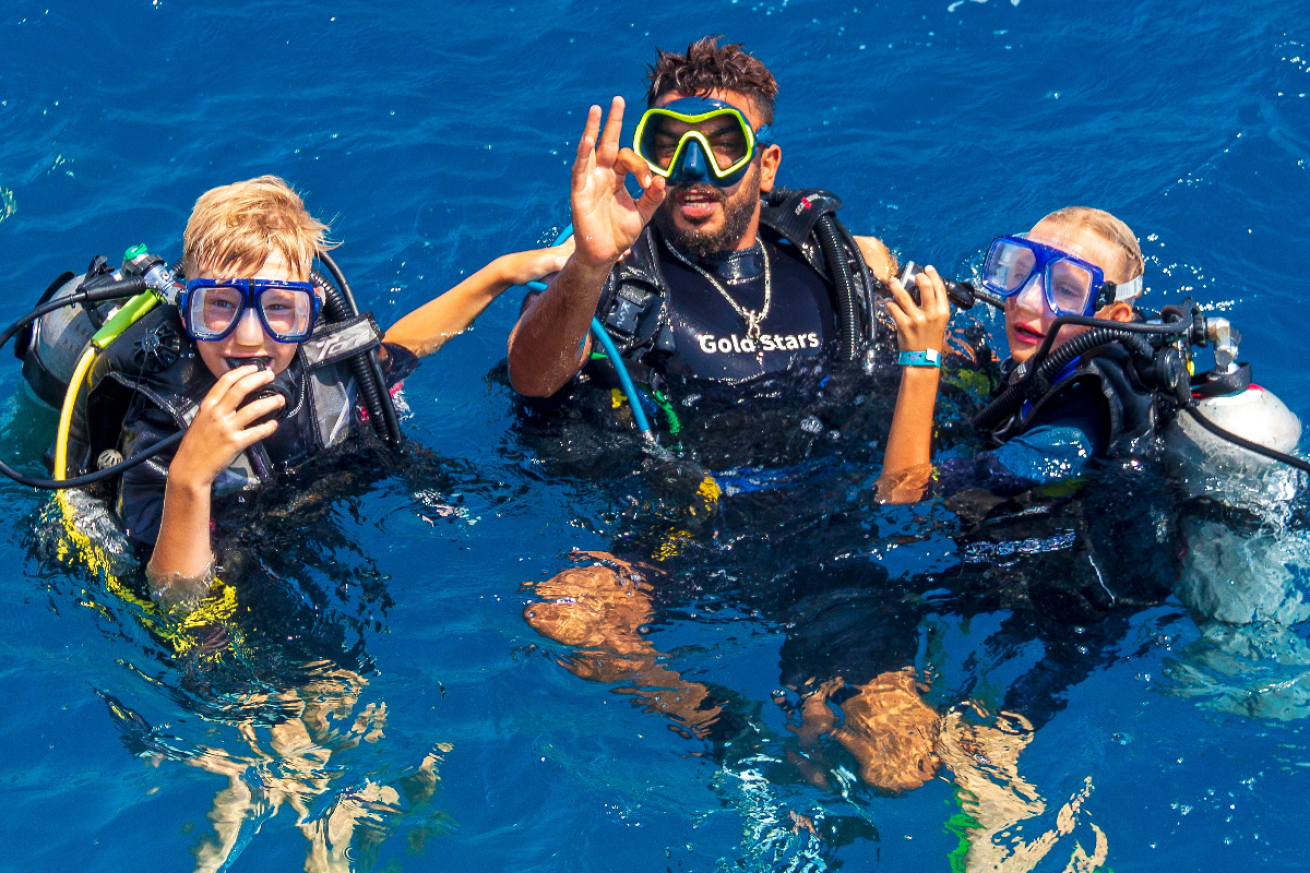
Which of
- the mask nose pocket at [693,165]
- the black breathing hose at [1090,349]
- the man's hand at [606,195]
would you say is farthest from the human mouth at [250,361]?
the black breathing hose at [1090,349]

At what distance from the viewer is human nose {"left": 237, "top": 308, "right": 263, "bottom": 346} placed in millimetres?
3625

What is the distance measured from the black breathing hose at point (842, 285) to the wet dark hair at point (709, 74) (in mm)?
552

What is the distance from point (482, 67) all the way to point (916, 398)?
467 cm

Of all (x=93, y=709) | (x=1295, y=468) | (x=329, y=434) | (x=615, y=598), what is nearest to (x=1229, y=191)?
(x=1295, y=468)

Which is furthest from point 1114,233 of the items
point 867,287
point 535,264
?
point 535,264

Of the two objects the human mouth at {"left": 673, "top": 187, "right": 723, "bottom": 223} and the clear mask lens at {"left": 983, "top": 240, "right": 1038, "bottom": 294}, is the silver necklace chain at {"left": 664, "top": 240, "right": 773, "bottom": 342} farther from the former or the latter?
the clear mask lens at {"left": 983, "top": 240, "right": 1038, "bottom": 294}

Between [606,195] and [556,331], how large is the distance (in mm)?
498

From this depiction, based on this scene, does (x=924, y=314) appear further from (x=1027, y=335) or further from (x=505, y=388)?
(x=505, y=388)

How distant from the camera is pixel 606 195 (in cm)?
357

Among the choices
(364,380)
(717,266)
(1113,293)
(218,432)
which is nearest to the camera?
(218,432)

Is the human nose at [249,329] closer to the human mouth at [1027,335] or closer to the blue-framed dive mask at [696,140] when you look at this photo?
the blue-framed dive mask at [696,140]

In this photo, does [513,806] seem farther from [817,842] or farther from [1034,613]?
[1034,613]

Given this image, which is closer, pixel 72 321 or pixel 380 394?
pixel 72 321

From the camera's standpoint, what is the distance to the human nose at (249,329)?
3.62 m
